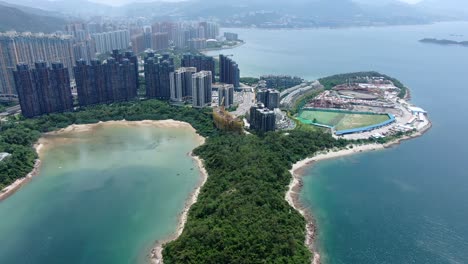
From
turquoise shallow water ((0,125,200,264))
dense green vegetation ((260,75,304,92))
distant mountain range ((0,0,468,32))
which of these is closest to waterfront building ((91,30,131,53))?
dense green vegetation ((260,75,304,92))

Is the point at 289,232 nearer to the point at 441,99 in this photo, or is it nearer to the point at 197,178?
the point at 197,178

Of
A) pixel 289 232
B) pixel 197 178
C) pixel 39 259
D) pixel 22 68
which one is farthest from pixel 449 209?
pixel 22 68

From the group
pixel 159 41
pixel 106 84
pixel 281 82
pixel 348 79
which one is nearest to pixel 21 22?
pixel 159 41

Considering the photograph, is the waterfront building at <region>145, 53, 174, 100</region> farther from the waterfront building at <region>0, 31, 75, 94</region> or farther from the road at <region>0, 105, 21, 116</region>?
the road at <region>0, 105, 21, 116</region>

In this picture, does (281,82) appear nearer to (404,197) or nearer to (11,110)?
(404,197)

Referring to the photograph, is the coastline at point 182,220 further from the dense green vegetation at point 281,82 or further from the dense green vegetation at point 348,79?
the dense green vegetation at point 348,79

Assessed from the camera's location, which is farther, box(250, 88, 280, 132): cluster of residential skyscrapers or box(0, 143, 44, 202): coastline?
box(250, 88, 280, 132): cluster of residential skyscrapers
